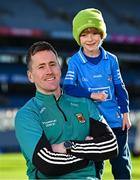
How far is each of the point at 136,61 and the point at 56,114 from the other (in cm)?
2348

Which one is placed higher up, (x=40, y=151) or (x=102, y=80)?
(x=102, y=80)

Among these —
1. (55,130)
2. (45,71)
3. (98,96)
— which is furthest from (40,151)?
(98,96)

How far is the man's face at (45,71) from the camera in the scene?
3219 millimetres

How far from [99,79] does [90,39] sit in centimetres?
29

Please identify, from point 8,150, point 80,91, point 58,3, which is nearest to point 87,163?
point 80,91

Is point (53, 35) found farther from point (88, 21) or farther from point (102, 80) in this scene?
point (88, 21)

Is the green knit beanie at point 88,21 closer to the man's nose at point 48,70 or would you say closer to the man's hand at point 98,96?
the man's hand at point 98,96

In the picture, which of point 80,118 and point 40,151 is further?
point 80,118

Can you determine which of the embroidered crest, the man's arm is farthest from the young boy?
the man's arm

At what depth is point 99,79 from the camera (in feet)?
12.9

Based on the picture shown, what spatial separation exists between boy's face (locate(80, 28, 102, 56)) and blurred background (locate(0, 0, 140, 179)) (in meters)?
17.9

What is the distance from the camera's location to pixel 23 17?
958 inches

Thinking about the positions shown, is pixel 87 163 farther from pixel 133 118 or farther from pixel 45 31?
pixel 45 31

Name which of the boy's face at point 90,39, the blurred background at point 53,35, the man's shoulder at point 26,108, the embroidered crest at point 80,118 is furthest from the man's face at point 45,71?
the blurred background at point 53,35
